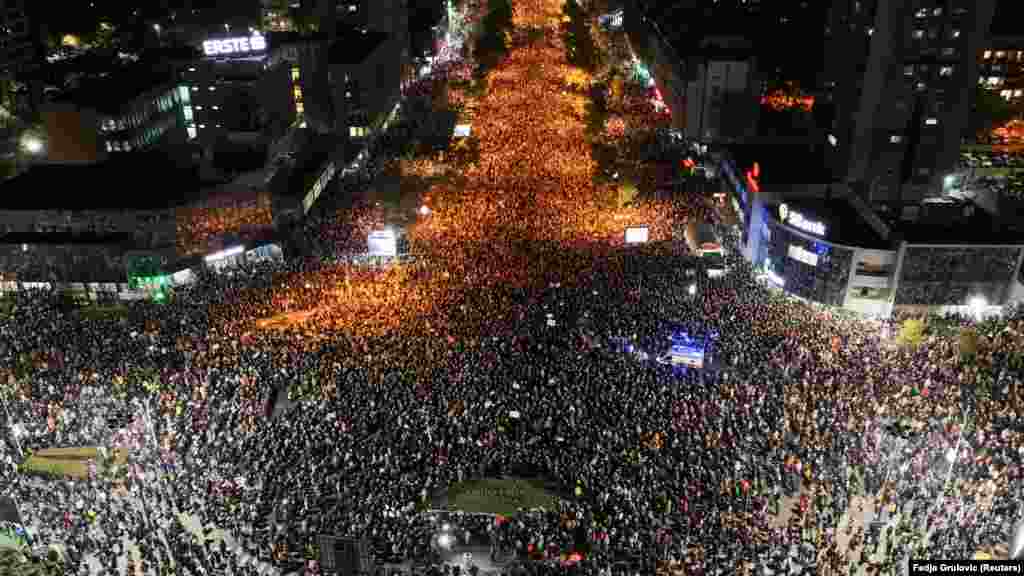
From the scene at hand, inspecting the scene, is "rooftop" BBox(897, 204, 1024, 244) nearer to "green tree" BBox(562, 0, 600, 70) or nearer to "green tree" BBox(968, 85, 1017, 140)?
"green tree" BBox(968, 85, 1017, 140)

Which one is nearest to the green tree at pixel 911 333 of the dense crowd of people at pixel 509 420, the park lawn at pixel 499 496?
the dense crowd of people at pixel 509 420

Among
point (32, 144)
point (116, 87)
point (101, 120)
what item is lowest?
point (32, 144)

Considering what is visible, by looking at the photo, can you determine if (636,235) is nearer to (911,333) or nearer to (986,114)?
(911,333)

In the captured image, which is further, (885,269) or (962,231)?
(962,231)

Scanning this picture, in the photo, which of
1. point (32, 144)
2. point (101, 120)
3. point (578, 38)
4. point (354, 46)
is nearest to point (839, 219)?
point (354, 46)

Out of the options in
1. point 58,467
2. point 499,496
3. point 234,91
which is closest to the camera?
Result: point 499,496

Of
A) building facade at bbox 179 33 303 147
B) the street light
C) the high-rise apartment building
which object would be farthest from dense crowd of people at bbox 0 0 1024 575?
building facade at bbox 179 33 303 147
